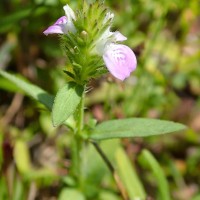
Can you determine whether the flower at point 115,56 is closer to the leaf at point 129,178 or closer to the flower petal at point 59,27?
the flower petal at point 59,27

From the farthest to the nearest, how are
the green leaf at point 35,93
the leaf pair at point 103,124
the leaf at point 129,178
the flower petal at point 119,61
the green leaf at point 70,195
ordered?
1. the leaf at point 129,178
2. the green leaf at point 70,195
3. the green leaf at point 35,93
4. the leaf pair at point 103,124
5. the flower petal at point 119,61

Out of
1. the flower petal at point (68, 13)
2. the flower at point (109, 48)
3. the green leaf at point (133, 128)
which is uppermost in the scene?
the flower petal at point (68, 13)

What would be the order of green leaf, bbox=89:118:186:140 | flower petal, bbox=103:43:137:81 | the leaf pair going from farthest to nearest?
green leaf, bbox=89:118:186:140 < the leaf pair < flower petal, bbox=103:43:137:81

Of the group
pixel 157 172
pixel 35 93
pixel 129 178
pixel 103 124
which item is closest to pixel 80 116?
pixel 103 124

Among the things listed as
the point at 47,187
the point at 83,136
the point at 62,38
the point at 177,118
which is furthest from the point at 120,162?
the point at 62,38

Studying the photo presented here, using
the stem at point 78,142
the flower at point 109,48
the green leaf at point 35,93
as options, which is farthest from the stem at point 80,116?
the flower at point 109,48

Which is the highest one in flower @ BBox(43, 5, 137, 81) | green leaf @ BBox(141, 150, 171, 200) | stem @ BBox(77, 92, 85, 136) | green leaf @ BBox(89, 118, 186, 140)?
flower @ BBox(43, 5, 137, 81)

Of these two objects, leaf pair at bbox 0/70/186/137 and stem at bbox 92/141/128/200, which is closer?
leaf pair at bbox 0/70/186/137

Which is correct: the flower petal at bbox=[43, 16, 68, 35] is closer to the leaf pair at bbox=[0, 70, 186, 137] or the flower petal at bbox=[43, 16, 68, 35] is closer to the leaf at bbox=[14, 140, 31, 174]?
the leaf pair at bbox=[0, 70, 186, 137]

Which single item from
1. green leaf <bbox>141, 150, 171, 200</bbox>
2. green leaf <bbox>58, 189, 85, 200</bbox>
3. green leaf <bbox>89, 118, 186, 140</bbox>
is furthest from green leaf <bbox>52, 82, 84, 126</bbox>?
green leaf <bbox>58, 189, 85, 200</bbox>
